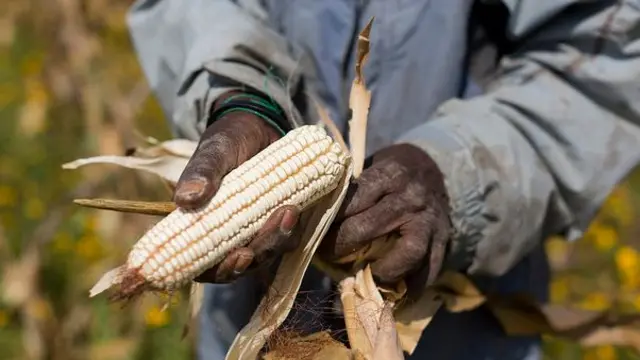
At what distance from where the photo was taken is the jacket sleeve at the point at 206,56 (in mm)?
1148

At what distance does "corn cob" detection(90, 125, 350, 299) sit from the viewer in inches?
34.5

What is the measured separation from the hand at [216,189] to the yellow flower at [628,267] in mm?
1330

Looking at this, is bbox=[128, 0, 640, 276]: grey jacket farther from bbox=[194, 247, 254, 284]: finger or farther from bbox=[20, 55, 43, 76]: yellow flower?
bbox=[20, 55, 43, 76]: yellow flower

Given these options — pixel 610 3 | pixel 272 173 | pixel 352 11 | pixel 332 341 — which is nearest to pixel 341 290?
pixel 332 341

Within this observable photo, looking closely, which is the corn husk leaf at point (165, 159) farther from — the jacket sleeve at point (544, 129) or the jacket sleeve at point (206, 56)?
the jacket sleeve at point (544, 129)

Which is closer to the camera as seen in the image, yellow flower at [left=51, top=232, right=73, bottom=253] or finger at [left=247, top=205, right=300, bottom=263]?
finger at [left=247, top=205, right=300, bottom=263]

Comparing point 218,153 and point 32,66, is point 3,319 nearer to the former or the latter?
point 32,66

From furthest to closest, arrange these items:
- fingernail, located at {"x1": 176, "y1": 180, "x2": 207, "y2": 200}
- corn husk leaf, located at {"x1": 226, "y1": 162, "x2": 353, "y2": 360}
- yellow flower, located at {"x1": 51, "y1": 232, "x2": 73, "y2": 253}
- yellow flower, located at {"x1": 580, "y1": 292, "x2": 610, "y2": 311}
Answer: yellow flower, located at {"x1": 51, "y1": 232, "x2": 73, "y2": 253}, yellow flower, located at {"x1": 580, "y1": 292, "x2": 610, "y2": 311}, corn husk leaf, located at {"x1": 226, "y1": 162, "x2": 353, "y2": 360}, fingernail, located at {"x1": 176, "y1": 180, "x2": 207, "y2": 200}

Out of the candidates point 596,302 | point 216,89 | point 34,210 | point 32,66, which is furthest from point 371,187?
point 32,66

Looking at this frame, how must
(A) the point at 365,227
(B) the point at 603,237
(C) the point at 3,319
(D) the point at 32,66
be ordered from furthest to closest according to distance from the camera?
1. (D) the point at 32,66
2. (C) the point at 3,319
3. (B) the point at 603,237
4. (A) the point at 365,227

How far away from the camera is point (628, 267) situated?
2.08 m

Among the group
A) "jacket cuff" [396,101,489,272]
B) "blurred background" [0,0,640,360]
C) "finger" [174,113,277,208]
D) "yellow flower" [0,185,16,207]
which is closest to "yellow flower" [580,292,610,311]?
"blurred background" [0,0,640,360]

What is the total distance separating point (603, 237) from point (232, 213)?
150 centimetres

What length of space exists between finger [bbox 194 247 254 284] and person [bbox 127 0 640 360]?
0.12 m
